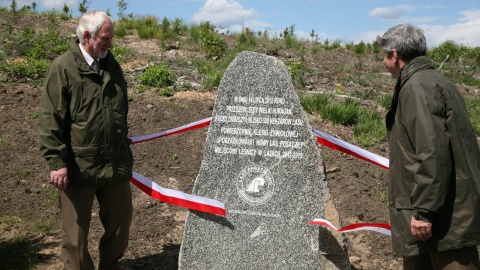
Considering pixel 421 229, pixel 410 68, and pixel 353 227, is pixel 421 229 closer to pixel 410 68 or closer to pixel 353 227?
pixel 410 68

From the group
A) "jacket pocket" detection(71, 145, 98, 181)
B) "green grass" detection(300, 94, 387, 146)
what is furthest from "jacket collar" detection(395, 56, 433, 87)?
"green grass" detection(300, 94, 387, 146)

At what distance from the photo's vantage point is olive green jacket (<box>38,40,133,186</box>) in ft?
12.4

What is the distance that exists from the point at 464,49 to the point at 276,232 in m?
12.5

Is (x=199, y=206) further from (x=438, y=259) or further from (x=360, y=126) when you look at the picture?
(x=360, y=126)

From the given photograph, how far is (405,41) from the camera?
3.31 meters

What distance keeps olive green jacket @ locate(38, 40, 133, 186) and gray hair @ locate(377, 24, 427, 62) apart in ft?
5.98

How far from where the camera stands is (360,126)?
24.7ft

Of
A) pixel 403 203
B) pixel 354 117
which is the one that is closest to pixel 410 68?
pixel 403 203

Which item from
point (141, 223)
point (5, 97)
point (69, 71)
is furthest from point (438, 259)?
point (5, 97)

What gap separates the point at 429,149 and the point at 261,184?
1653mm

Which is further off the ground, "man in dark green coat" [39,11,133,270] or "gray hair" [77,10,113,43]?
"gray hair" [77,10,113,43]

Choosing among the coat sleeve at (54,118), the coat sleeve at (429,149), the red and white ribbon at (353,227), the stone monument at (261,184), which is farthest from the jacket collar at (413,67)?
the coat sleeve at (54,118)

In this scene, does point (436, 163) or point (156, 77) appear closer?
point (436, 163)

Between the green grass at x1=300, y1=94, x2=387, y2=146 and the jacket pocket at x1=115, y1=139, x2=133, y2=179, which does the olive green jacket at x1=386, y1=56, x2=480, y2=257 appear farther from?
the green grass at x1=300, y1=94, x2=387, y2=146
